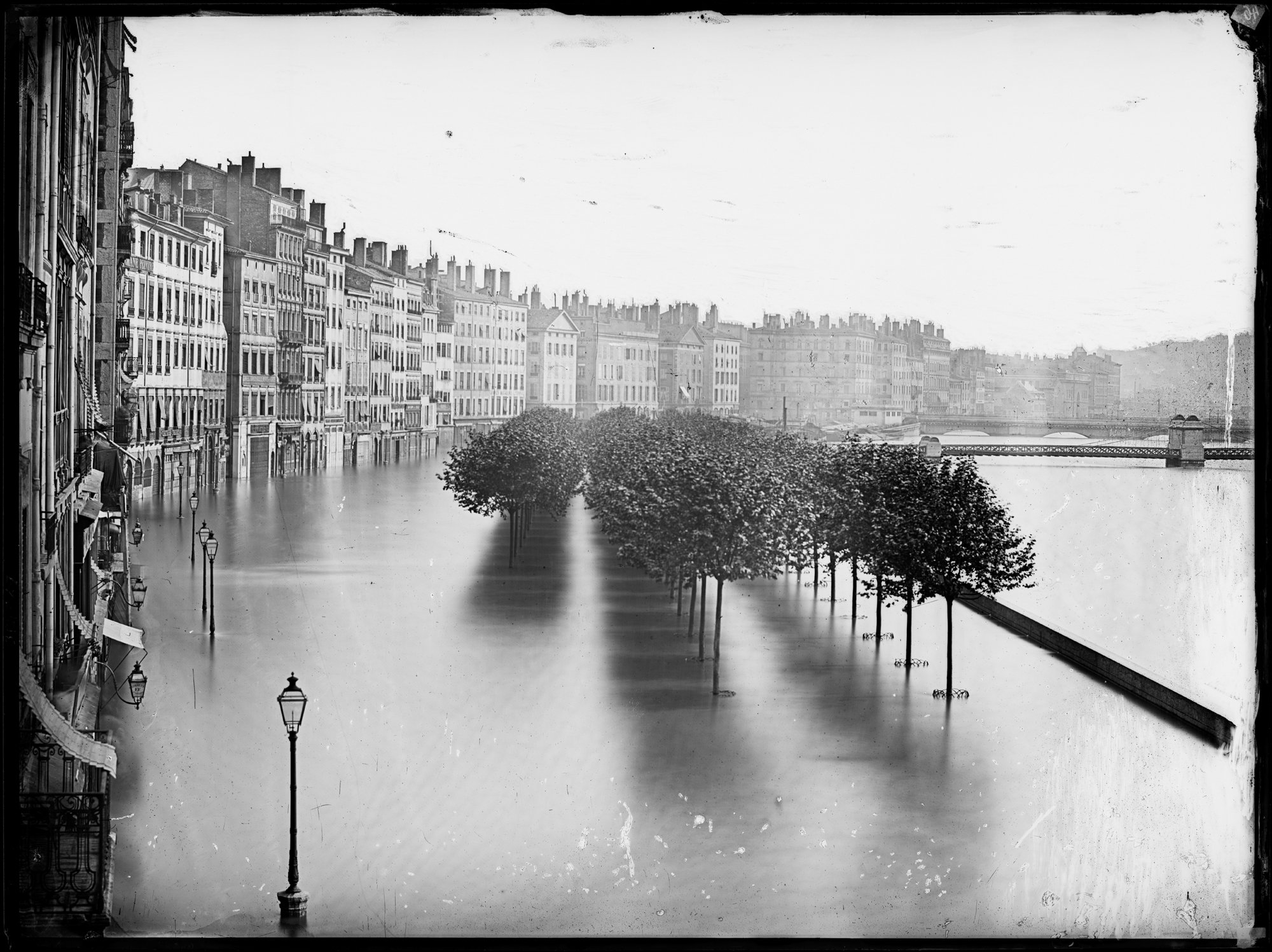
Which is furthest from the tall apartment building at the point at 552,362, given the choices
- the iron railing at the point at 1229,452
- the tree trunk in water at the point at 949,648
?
the iron railing at the point at 1229,452

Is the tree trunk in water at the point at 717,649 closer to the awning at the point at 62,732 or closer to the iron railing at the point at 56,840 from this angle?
the awning at the point at 62,732

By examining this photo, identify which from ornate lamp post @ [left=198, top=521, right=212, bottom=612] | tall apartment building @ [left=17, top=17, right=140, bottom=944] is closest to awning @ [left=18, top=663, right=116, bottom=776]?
tall apartment building @ [left=17, top=17, right=140, bottom=944]

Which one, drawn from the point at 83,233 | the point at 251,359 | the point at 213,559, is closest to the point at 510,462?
the point at 251,359

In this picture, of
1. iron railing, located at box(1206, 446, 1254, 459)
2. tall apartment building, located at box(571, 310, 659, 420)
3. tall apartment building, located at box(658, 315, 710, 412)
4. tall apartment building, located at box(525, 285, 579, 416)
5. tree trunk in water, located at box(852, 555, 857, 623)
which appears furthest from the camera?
tree trunk in water, located at box(852, 555, 857, 623)

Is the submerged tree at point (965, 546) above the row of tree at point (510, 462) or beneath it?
beneath

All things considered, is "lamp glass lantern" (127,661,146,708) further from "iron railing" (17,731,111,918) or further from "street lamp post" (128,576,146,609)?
"iron railing" (17,731,111,918)

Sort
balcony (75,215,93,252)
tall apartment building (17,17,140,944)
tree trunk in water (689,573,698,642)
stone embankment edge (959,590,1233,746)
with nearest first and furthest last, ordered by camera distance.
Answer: tall apartment building (17,17,140,944), stone embankment edge (959,590,1233,746), balcony (75,215,93,252), tree trunk in water (689,573,698,642)
